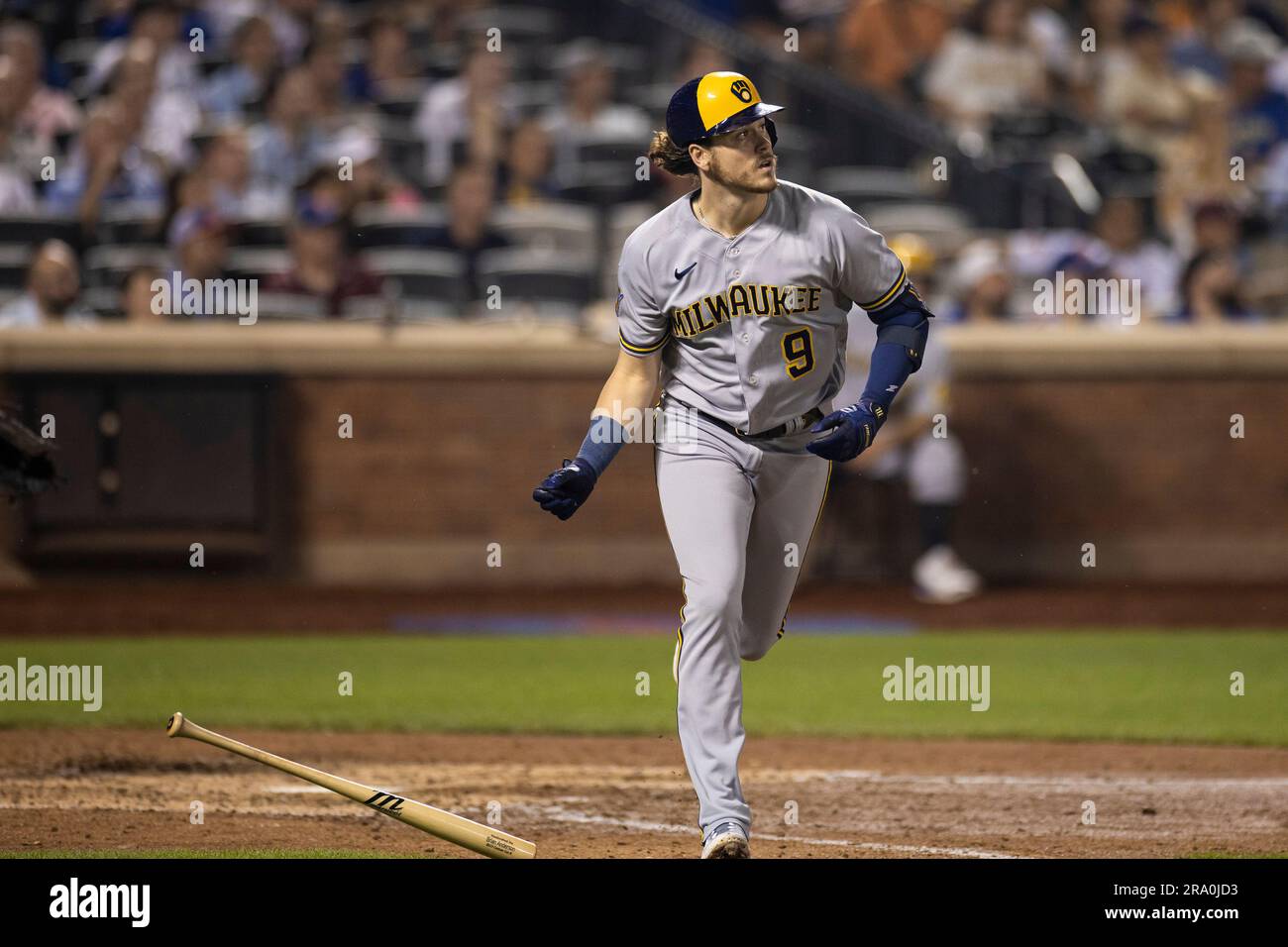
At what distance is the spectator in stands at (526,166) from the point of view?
1359 cm

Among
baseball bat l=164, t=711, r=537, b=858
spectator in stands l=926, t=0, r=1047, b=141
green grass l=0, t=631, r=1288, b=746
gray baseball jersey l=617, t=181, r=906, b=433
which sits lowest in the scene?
baseball bat l=164, t=711, r=537, b=858

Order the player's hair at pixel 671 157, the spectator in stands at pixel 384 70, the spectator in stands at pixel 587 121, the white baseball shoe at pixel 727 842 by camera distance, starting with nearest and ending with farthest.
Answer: the white baseball shoe at pixel 727 842 → the player's hair at pixel 671 157 → the spectator in stands at pixel 587 121 → the spectator in stands at pixel 384 70

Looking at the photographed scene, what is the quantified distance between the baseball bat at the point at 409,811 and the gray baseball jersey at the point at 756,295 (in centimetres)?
130

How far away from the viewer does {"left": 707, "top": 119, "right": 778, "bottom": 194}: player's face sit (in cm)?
537

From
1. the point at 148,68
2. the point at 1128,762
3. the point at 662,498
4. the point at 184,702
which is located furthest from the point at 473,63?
the point at 662,498

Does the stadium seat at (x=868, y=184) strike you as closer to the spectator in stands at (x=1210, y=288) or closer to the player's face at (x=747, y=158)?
the spectator in stands at (x=1210, y=288)

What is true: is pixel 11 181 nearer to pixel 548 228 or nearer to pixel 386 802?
pixel 548 228

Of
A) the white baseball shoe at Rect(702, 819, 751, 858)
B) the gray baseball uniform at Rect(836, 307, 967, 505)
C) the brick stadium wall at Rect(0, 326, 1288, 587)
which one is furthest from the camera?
the brick stadium wall at Rect(0, 326, 1288, 587)

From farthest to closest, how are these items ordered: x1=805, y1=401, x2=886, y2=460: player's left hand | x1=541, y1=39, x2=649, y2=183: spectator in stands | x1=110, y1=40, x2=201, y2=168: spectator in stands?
x1=541, y1=39, x2=649, y2=183: spectator in stands < x1=110, y1=40, x2=201, y2=168: spectator in stands < x1=805, y1=401, x2=886, y2=460: player's left hand

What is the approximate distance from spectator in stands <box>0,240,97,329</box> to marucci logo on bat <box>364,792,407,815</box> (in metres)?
8.09

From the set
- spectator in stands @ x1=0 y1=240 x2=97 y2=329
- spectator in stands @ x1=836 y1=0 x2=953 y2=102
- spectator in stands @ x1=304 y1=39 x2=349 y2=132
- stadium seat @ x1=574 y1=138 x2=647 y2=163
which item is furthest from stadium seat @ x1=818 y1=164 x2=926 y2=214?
spectator in stands @ x1=0 y1=240 x2=97 y2=329

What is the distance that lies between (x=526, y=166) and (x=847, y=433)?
8.71m

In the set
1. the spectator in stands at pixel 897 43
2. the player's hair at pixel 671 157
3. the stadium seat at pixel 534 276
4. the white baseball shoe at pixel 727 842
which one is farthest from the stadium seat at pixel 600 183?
the white baseball shoe at pixel 727 842

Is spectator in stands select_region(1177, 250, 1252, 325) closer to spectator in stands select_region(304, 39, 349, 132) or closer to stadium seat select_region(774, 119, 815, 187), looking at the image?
stadium seat select_region(774, 119, 815, 187)
